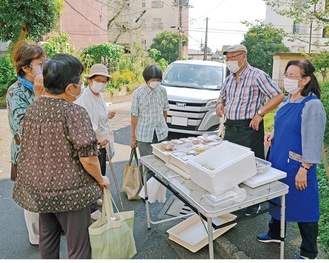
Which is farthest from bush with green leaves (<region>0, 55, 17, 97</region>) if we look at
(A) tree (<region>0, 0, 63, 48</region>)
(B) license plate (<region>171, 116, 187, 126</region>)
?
(B) license plate (<region>171, 116, 187, 126</region>)

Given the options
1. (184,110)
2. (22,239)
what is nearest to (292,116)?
(22,239)

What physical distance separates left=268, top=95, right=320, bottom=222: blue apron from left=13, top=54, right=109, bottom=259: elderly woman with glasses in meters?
1.46

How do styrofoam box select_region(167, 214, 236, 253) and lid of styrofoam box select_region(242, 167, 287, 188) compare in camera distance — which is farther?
styrofoam box select_region(167, 214, 236, 253)

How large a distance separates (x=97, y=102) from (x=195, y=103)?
3.43 m

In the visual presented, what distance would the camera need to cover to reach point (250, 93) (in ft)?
10.2

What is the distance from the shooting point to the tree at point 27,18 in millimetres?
9219

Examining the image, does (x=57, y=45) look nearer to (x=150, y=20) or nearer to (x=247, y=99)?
(x=247, y=99)

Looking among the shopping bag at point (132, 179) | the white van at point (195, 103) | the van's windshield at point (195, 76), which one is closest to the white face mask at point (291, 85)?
the shopping bag at point (132, 179)

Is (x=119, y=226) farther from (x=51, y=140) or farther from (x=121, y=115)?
(x=121, y=115)

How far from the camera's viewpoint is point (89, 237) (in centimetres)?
200

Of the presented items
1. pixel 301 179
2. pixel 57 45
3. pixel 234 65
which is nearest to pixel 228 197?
pixel 301 179

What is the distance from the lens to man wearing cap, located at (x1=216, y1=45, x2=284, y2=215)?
10.0 feet

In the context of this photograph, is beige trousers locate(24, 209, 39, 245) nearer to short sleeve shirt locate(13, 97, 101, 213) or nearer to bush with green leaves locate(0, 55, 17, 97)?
short sleeve shirt locate(13, 97, 101, 213)

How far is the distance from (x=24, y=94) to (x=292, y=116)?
2164 mm
